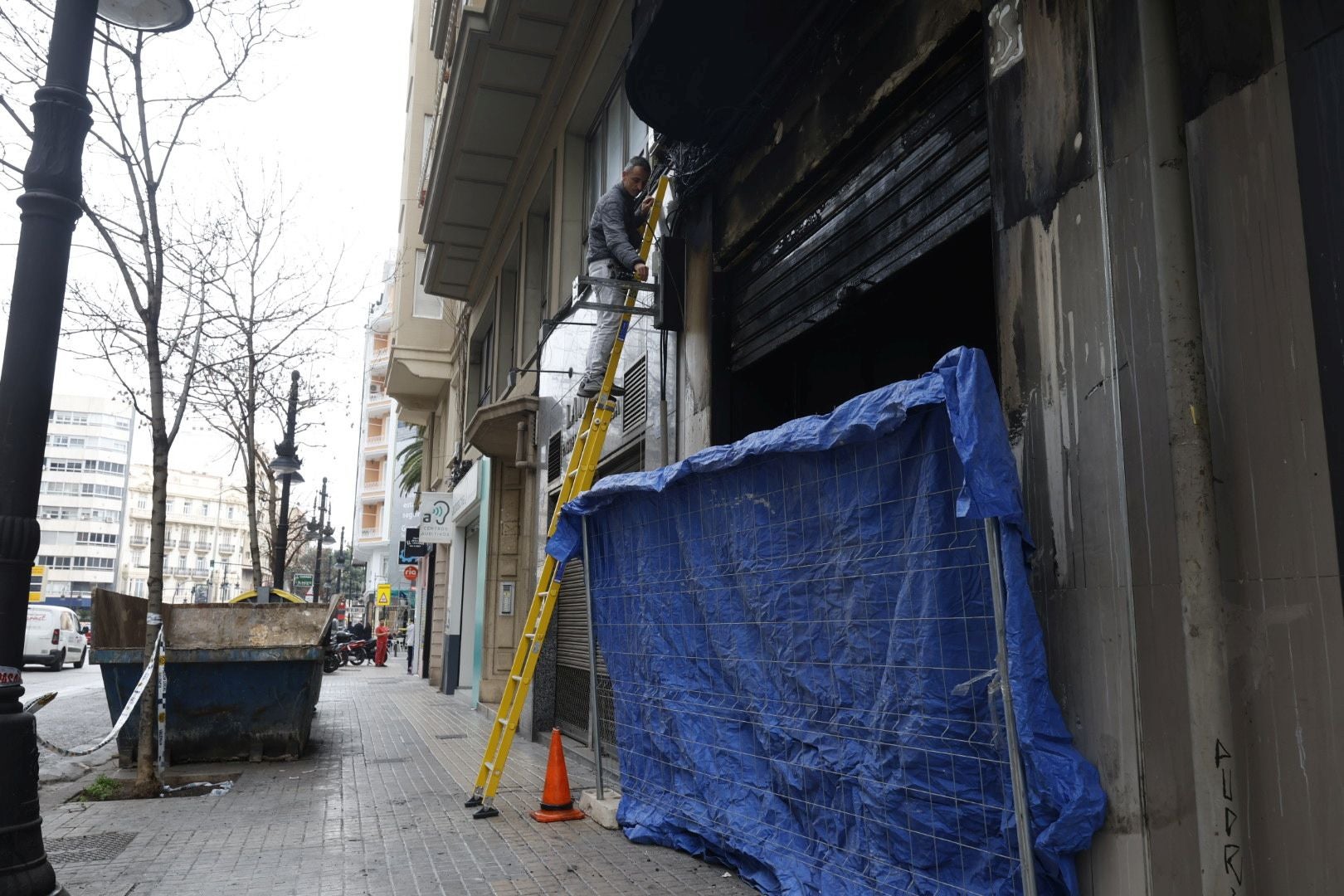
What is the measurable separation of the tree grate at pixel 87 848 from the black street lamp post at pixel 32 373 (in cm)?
192

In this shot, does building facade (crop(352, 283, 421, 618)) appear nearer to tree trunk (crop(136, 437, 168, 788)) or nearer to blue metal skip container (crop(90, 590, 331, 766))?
blue metal skip container (crop(90, 590, 331, 766))

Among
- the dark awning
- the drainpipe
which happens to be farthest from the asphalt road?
the dark awning

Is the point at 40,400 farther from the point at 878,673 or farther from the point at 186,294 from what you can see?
the point at 186,294

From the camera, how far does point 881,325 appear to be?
7246 millimetres

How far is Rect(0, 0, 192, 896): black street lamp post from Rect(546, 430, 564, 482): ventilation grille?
7.34m

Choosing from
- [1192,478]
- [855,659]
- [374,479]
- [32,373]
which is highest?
A: [374,479]

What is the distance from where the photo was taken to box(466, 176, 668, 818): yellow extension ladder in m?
7.25

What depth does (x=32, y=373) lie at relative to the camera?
4648mm

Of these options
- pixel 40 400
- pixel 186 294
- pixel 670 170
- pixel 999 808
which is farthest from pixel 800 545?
pixel 186 294

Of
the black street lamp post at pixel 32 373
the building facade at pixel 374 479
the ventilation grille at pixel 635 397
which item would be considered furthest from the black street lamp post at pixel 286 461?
the building facade at pixel 374 479

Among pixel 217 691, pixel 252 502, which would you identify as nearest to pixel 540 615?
pixel 217 691

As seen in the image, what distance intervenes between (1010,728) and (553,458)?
948cm

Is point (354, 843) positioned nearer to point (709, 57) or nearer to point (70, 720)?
point (709, 57)

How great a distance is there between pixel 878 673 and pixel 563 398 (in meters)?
8.33
